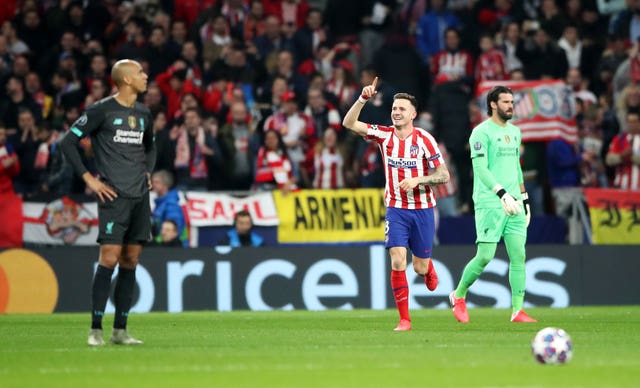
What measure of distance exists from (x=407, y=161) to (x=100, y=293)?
3.81m

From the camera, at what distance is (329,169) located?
2095 centimetres

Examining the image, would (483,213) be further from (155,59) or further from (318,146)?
(155,59)

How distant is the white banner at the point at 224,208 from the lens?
20156 mm

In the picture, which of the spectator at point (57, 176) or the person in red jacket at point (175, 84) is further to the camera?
the person in red jacket at point (175, 84)

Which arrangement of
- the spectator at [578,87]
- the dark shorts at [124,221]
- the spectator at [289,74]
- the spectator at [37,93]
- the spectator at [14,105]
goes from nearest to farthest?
Result: the dark shorts at [124,221] → the spectator at [14,105] → the spectator at [37,93] → the spectator at [289,74] → the spectator at [578,87]

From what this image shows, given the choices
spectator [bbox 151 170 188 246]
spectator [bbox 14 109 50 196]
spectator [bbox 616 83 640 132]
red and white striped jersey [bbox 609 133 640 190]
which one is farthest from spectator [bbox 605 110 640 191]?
spectator [bbox 14 109 50 196]

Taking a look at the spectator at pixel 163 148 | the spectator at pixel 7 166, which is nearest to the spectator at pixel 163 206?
the spectator at pixel 163 148

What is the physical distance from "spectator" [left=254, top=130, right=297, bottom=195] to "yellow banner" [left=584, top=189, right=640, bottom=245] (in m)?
4.73

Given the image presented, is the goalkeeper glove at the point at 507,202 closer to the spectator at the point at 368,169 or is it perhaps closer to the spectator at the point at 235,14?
the spectator at the point at 368,169

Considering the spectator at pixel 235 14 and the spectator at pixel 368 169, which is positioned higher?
the spectator at pixel 235 14

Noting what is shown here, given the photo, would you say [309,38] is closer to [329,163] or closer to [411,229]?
[329,163]

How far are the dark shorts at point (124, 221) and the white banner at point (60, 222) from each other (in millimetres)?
8655

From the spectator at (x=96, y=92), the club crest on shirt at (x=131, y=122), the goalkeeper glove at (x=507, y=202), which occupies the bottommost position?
the goalkeeper glove at (x=507, y=202)

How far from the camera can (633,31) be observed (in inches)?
950
